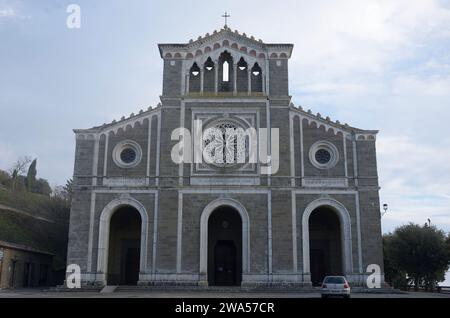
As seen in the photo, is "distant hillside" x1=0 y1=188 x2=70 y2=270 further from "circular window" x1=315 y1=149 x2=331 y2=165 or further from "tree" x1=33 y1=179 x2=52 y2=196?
"circular window" x1=315 y1=149 x2=331 y2=165

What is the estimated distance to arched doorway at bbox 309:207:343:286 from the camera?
128 ft

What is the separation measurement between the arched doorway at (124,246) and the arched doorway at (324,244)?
13445 mm

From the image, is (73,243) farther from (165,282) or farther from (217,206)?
(217,206)

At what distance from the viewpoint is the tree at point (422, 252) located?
43812mm

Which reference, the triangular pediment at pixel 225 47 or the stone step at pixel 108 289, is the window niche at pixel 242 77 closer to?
the triangular pediment at pixel 225 47

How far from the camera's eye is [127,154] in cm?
3775

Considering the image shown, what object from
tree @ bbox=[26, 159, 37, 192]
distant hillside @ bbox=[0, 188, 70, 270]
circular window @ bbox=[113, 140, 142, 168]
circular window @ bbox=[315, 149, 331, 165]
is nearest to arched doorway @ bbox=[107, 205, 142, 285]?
circular window @ bbox=[113, 140, 142, 168]

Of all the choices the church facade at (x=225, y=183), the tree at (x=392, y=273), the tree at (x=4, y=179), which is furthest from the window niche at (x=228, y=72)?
the tree at (x=4, y=179)

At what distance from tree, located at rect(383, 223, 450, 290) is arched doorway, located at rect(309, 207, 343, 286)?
356 inches

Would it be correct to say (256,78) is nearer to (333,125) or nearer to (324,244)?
(333,125)

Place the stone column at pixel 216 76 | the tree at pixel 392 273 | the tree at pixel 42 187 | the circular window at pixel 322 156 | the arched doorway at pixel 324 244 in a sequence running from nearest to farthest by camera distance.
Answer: the circular window at pixel 322 156
the stone column at pixel 216 76
the arched doorway at pixel 324 244
the tree at pixel 392 273
the tree at pixel 42 187

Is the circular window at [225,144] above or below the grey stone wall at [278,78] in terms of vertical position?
below

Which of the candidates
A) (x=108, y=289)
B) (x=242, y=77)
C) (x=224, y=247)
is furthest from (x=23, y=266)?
(x=242, y=77)

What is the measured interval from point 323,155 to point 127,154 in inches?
564
